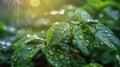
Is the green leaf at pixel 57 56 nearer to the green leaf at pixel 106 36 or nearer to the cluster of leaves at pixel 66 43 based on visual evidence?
the cluster of leaves at pixel 66 43

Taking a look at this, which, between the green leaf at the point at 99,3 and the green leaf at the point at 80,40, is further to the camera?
the green leaf at the point at 99,3

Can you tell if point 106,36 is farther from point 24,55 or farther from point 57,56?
point 24,55

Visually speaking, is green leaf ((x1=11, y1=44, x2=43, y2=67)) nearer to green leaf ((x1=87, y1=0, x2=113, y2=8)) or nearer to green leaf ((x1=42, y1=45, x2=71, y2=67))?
green leaf ((x1=42, y1=45, x2=71, y2=67))

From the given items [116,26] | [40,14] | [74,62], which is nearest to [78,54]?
[74,62]

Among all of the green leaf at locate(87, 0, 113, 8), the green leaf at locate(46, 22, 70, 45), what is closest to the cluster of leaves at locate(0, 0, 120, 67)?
the green leaf at locate(46, 22, 70, 45)

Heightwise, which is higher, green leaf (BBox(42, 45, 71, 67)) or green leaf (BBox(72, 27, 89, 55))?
green leaf (BBox(72, 27, 89, 55))

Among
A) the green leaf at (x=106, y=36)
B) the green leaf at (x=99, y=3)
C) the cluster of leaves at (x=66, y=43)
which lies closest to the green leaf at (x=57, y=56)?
the cluster of leaves at (x=66, y=43)

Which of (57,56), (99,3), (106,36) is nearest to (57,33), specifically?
(57,56)

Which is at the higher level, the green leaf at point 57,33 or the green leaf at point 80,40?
the green leaf at point 57,33

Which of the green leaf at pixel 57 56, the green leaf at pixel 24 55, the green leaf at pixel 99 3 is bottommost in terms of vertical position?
the green leaf at pixel 99 3
